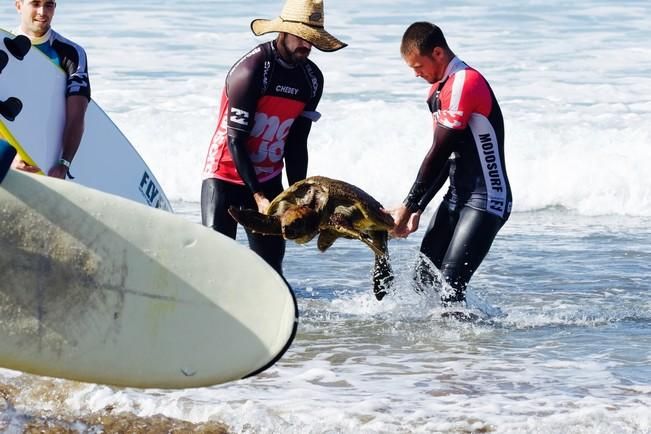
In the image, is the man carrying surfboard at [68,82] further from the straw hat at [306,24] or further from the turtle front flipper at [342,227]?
the turtle front flipper at [342,227]

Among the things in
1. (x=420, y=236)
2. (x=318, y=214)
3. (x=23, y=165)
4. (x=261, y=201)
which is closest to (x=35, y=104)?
(x=23, y=165)

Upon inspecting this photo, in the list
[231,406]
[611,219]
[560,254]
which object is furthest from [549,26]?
[231,406]

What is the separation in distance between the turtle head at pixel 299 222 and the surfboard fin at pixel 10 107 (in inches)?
62.1

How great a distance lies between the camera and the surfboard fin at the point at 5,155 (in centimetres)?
381

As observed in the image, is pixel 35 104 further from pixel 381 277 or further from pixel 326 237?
pixel 381 277

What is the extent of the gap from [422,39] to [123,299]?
7.36 ft

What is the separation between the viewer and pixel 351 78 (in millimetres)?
17406

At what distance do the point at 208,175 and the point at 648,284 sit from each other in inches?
126

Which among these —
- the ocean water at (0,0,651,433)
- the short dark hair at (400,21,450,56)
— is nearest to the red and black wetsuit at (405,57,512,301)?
the short dark hair at (400,21,450,56)

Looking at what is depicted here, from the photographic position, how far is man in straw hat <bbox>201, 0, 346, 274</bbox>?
5.43 meters

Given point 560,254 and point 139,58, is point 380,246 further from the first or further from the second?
point 139,58

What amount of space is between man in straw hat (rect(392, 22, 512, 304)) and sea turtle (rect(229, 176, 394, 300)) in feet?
1.21

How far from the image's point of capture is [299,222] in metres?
5.00

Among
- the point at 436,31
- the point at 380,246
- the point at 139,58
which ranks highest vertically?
the point at 436,31
